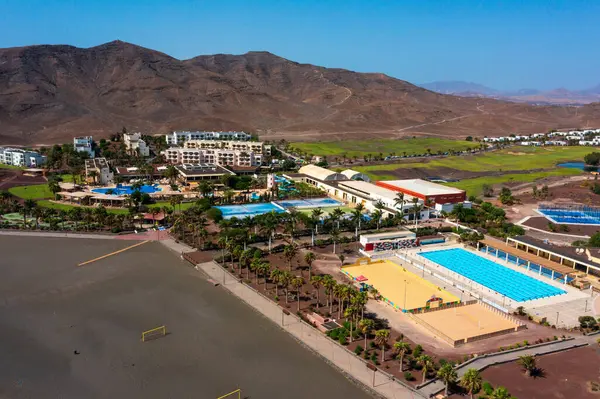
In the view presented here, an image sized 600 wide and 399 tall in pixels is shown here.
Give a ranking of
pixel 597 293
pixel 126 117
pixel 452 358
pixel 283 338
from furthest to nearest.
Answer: pixel 126 117 → pixel 597 293 → pixel 283 338 → pixel 452 358

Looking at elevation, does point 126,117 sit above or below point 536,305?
above

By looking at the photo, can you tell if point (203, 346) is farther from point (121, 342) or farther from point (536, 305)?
point (536, 305)

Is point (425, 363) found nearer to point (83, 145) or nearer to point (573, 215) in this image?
point (573, 215)

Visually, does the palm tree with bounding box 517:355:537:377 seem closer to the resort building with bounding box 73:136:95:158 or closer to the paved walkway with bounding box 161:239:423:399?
the paved walkway with bounding box 161:239:423:399

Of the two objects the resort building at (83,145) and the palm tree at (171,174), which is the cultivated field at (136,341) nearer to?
the palm tree at (171,174)

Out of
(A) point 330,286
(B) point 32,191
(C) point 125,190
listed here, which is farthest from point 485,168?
(B) point 32,191

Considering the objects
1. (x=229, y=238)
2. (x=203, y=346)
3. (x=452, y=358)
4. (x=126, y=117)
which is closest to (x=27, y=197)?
(x=229, y=238)
